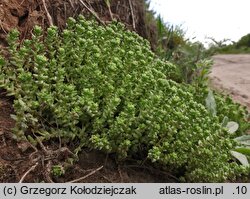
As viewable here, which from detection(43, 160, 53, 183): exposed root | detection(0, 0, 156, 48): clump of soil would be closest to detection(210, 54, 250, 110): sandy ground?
detection(0, 0, 156, 48): clump of soil

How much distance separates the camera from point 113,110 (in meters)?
2.17

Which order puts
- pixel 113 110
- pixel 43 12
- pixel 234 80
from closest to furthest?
pixel 113 110
pixel 43 12
pixel 234 80

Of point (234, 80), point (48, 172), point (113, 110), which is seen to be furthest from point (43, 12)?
point (234, 80)

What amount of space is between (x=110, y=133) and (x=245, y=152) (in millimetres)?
1127

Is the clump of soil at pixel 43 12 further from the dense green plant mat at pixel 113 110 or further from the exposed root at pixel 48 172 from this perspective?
the exposed root at pixel 48 172

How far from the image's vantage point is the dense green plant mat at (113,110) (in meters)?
2.11

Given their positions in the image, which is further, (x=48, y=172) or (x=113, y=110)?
(x=113, y=110)

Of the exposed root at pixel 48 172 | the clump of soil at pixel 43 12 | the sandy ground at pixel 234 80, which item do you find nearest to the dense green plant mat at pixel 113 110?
the exposed root at pixel 48 172

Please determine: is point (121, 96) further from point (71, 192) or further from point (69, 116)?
point (71, 192)

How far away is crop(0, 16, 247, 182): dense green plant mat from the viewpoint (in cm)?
211

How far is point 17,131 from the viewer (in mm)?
2078

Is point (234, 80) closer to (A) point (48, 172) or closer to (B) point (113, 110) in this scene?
(B) point (113, 110)

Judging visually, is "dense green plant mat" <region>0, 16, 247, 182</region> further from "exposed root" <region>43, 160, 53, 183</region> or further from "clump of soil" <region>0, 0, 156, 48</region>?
"clump of soil" <region>0, 0, 156, 48</region>

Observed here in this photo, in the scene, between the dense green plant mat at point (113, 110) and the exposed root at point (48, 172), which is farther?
the dense green plant mat at point (113, 110)
